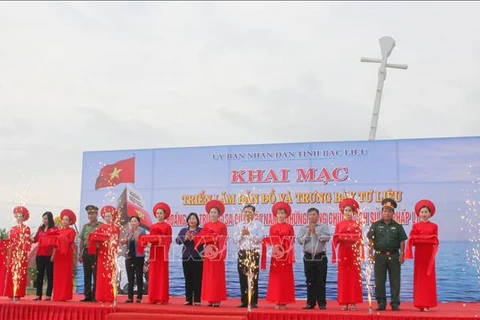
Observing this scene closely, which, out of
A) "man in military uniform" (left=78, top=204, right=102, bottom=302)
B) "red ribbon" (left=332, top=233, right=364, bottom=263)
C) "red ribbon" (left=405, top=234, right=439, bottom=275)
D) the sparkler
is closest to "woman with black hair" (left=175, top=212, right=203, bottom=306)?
"man in military uniform" (left=78, top=204, right=102, bottom=302)

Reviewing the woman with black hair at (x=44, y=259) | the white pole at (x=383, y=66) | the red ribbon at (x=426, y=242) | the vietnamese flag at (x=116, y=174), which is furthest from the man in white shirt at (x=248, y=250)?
the white pole at (x=383, y=66)

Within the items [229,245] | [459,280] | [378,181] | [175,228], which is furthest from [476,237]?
[175,228]

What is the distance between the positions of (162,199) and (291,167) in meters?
1.96

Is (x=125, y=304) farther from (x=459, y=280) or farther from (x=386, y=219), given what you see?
(x=459, y=280)

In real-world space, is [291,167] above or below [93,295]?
above

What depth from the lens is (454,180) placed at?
7.24 meters

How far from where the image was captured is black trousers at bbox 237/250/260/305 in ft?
20.8

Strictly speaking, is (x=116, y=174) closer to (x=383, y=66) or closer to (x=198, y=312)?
(x=198, y=312)

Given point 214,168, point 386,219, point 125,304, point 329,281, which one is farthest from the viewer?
point 214,168

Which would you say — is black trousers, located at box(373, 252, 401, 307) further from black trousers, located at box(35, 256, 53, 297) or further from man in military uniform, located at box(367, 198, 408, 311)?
black trousers, located at box(35, 256, 53, 297)

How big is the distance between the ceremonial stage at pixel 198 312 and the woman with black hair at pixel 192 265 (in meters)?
0.17

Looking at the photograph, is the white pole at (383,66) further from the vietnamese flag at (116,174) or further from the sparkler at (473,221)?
the vietnamese flag at (116,174)

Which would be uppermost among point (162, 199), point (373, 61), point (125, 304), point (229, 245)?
point (373, 61)

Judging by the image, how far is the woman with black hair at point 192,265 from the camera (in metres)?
6.61
